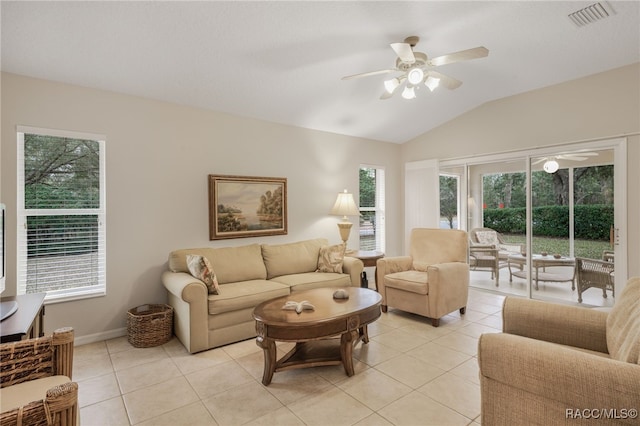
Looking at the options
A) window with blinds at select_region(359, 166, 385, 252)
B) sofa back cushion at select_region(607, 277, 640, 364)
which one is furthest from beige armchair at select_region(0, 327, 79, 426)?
window with blinds at select_region(359, 166, 385, 252)

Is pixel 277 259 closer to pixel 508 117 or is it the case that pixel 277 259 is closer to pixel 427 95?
pixel 427 95

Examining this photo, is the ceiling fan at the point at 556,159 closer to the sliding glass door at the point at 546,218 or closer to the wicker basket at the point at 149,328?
the sliding glass door at the point at 546,218

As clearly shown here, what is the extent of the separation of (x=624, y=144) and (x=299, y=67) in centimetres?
382

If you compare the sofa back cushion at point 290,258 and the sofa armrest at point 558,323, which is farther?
the sofa back cushion at point 290,258

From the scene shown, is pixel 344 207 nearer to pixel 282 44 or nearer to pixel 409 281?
pixel 409 281

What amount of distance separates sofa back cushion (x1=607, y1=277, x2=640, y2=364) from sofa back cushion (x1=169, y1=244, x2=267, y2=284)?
3.18 m

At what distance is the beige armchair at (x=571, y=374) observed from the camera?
1264 millimetres

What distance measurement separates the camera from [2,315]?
1901 millimetres

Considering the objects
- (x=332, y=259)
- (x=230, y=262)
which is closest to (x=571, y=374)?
(x=332, y=259)

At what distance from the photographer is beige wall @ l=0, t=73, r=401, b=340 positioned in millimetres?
3006

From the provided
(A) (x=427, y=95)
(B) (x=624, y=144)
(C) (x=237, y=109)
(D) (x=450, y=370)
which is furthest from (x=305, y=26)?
(B) (x=624, y=144)

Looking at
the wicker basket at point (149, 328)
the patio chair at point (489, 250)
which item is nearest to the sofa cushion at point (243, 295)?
the wicker basket at point (149, 328)

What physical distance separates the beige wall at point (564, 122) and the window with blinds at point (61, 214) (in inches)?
198

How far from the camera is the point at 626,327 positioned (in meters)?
1.60
